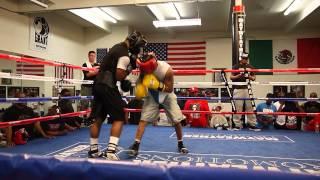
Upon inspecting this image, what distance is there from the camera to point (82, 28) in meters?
10.1

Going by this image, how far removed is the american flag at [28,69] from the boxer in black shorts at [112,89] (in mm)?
5337

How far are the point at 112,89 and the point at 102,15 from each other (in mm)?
6729

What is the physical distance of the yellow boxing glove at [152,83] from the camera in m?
2.80

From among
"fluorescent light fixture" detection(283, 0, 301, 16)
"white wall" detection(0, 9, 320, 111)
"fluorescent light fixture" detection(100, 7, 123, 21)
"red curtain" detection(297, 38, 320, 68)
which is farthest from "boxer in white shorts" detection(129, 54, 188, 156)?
"red curtain" detection(297, 38, 320, 68)

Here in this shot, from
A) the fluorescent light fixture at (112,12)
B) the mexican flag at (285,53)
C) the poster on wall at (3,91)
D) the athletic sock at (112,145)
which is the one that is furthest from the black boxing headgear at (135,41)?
the mexican flag at (285,53)

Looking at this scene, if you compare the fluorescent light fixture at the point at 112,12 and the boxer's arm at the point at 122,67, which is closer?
the boxer's arm at the point at 122,67

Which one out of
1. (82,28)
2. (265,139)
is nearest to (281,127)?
(265,139)

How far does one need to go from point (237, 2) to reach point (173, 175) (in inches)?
206

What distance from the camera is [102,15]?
8.89 metres

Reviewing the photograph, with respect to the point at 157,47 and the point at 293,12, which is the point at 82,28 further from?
the point at 293,12

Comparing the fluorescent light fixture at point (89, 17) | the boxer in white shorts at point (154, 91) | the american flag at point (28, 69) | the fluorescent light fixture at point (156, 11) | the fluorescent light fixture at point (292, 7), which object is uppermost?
the fluorescent light fixture at point (292, 7)

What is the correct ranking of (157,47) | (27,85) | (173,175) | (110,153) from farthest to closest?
1. (157,47)
2. (27,85)
3. (110,153)
4. (173,175)

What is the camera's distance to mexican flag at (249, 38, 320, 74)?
390 inches

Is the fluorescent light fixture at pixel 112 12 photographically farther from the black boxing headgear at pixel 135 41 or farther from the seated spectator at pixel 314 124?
the black boxing headgear at pixel 135 41
